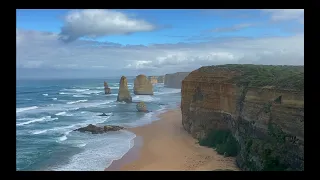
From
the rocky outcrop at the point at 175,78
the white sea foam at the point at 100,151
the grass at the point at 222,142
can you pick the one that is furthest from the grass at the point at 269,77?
the white sea foam at the point at 100,151

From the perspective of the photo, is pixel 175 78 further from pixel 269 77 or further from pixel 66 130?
pixel 66 130

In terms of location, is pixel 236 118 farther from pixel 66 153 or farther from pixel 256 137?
pixel 66 153

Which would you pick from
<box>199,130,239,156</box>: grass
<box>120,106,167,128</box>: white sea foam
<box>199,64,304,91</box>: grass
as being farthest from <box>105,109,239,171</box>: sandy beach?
<box>199,64,304,91</box>: grass

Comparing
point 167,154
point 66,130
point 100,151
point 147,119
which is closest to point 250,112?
point 167,154

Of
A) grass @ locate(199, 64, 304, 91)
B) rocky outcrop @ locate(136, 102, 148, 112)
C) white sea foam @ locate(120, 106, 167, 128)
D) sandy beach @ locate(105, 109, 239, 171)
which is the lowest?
sandy beach @ locate(105, 109, 239, 171)

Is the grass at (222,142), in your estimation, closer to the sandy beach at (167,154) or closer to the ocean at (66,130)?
the sandy beach at (167,154)

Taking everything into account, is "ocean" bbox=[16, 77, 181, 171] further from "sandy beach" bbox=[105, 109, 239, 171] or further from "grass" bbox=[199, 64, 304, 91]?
"grass" bbox=[199, 64, 304, 91]
